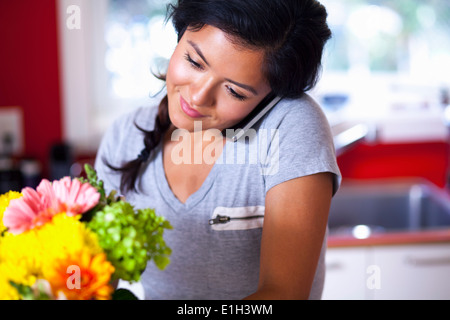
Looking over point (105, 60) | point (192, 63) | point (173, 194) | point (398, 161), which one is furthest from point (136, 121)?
point (398, 161)

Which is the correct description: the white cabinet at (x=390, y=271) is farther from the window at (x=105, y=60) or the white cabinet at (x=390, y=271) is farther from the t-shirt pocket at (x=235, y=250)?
the window at (x=105, y=60)

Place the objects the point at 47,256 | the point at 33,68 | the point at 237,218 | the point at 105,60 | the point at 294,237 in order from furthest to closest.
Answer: the point at 105,60 < the point at 33,68 < the point at 237,218 < the point at 294,237 < the point at 47,256

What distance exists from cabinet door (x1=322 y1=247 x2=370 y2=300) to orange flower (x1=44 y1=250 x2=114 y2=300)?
141 centimetres

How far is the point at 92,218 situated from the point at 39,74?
2.01 meters

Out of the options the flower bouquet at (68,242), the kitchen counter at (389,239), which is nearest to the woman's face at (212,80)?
the flower bouquet at (68,242)

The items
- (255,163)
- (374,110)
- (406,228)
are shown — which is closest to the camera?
(255,163)

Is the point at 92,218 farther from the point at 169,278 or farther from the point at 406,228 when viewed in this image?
the point at 406,228

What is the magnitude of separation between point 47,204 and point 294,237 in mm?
413

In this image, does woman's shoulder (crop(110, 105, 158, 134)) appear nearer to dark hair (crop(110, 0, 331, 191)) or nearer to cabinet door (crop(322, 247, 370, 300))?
dark hair (crop(110, 0, 331, 191))

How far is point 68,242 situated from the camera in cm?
52

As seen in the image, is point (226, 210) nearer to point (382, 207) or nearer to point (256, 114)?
point (256, 114)

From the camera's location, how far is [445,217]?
2281mm

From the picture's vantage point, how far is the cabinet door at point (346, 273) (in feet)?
6.03
